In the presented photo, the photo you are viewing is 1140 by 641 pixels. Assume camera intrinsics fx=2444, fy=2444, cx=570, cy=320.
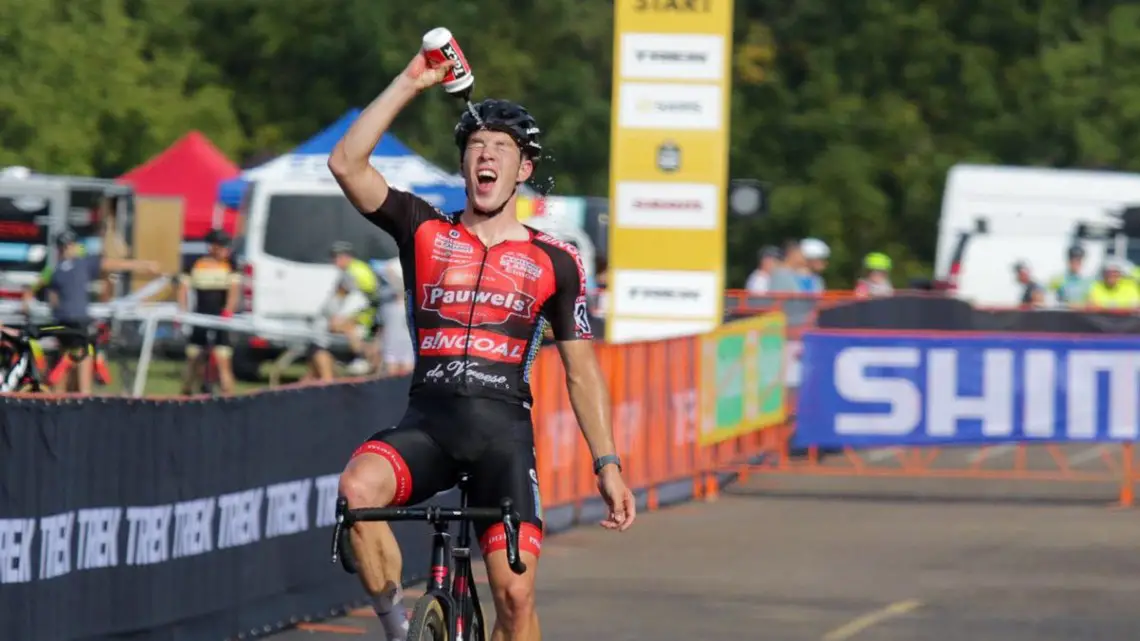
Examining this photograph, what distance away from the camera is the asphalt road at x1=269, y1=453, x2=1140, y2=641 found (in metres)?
12.3

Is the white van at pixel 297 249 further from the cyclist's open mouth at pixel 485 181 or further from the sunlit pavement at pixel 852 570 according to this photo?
the cyclist's open mouth at pixel 485 181

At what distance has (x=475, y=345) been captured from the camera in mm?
7590

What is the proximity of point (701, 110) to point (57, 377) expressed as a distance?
5636 millimetres

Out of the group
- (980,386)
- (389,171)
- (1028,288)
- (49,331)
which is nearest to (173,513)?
(49,331)

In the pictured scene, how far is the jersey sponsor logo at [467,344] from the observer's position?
24.9 feet

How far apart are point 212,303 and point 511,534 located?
19.2 m

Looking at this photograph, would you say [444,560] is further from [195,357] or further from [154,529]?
[195,357]

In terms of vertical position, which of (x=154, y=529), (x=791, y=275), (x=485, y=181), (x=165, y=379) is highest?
(x=485, y=181)

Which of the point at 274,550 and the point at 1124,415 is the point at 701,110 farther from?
the point at 274,550

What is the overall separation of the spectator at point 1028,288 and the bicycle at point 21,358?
1661 centimetres

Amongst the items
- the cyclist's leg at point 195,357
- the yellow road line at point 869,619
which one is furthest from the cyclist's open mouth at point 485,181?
the cyclist's leg at point 195,357

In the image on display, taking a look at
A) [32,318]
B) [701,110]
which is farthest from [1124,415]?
[32,318]

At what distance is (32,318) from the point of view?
970 inches

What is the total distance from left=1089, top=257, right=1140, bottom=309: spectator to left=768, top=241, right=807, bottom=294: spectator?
331 cm
